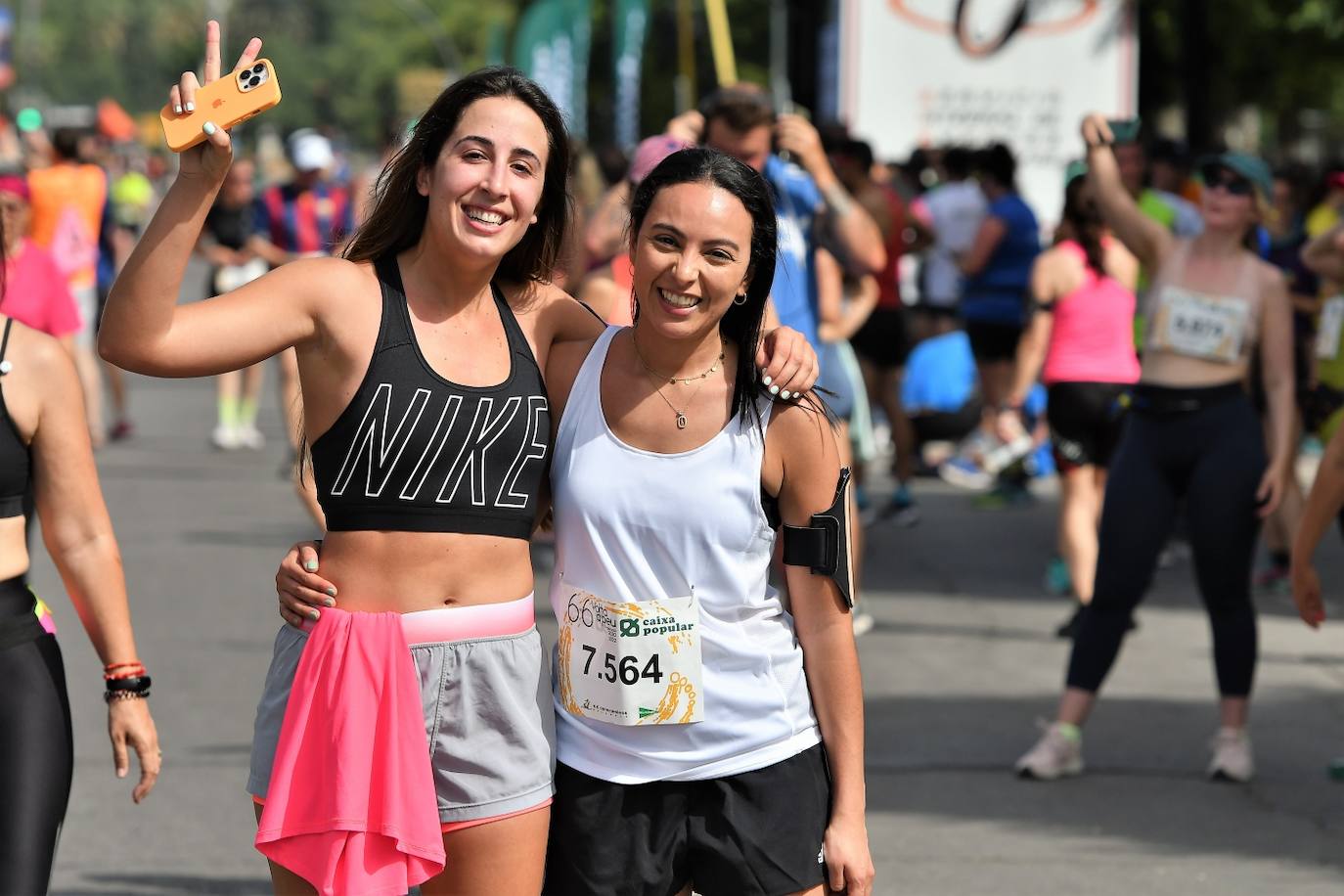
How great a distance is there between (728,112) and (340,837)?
13.1 ft

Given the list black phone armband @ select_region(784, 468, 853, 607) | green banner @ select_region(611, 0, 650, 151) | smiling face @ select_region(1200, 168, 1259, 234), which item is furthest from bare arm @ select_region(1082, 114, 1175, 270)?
green banner @ select_region(611, 0, 650, 151)

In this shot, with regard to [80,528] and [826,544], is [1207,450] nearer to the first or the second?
[826,544]

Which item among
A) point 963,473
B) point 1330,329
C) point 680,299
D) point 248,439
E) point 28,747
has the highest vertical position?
point 680,299

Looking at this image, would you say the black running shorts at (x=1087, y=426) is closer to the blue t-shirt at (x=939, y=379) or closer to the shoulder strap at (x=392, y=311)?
the blue t-shirt at (x=939, y=379)

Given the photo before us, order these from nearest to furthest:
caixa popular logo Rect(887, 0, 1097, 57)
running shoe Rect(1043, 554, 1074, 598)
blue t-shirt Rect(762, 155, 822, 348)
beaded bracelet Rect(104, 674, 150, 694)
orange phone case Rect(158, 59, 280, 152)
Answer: orange phone case Rect(158, 59, 280, 152) → beaded bracelet Rect(104, 674, 150, 694) → blue t-shirt Rect(762, 155, 822, 348) → running shoe Rect(1043, 554, 1074, 598) → caixa popular logo Rect(887, 0, 1097, 57)

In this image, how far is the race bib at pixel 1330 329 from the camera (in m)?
6.89

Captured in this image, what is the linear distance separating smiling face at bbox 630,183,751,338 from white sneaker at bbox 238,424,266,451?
11.8 metres

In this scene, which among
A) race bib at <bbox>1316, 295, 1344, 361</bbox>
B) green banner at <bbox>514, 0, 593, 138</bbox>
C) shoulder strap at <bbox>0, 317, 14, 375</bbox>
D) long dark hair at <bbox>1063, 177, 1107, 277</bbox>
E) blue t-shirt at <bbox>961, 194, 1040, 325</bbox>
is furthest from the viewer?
green banner at <bbox>514, 0, 593, 138</bbox>

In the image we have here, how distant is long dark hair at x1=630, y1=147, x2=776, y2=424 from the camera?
10.2 ft

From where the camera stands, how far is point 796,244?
6.97 m

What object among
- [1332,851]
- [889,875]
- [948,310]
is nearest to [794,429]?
[889,875]

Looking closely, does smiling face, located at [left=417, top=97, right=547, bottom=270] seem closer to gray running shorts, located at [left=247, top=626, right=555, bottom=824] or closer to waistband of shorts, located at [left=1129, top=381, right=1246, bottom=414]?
gray running shorts, located at [left=247, top=626, right=555, bottom=824]

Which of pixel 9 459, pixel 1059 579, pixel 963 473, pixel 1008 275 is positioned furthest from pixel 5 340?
pixel 963 473

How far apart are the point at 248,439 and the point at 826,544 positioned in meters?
12.0
